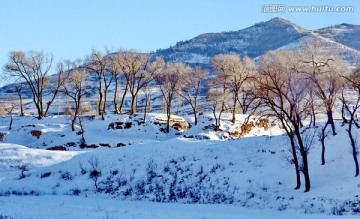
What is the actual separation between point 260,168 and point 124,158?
16471 mm

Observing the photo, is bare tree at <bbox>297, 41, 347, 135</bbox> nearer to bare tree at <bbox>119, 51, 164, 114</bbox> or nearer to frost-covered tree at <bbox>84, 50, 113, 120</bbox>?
bare tree at <bbox>119, 51, 164, 114</bbox>

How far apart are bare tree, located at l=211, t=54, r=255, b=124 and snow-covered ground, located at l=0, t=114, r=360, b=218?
26.1 m

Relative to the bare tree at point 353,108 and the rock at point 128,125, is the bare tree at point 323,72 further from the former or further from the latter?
the rock at point 128,125

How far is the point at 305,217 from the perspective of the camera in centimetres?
2400

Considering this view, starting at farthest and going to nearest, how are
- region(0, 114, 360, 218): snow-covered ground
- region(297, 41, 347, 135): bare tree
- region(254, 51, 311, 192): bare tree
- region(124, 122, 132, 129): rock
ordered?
region(124, 122, 132, 129): rock < region(297, 41, 347, 135): bare tree < region(254, 51, 311, 192): bare tree < region(0, 114, 360, 218): snow-covered ground

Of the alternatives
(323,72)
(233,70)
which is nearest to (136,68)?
(233,70)

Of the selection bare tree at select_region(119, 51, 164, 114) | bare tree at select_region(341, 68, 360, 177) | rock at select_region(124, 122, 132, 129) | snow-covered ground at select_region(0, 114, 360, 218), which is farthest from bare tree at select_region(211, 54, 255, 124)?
bare tree at select_region(341, 68, 360, 177)

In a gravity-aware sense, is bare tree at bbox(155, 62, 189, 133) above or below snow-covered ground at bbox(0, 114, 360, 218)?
above

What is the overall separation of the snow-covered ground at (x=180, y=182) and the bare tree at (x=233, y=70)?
26.1 metres

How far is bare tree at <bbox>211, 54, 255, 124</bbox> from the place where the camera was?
72350mm

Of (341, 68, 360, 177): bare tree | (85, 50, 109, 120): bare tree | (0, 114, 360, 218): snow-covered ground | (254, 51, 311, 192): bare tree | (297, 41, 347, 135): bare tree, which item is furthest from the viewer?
(85, 50, 109, 120): bare tree

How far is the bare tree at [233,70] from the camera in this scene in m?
72.3

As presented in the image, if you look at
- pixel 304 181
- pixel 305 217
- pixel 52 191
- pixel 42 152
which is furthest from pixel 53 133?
pixel 305 217

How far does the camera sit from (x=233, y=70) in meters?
72.8
